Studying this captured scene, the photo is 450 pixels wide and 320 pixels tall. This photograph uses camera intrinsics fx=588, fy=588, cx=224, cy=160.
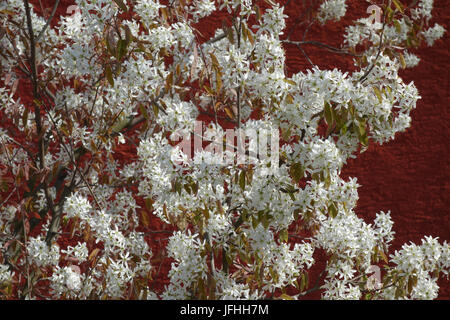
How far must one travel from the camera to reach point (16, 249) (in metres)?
2.73

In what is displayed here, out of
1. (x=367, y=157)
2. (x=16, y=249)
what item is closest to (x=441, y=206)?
(x=367, y=157)

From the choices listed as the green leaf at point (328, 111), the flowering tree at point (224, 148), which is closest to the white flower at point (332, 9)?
the flowering tree at point (224, 148)

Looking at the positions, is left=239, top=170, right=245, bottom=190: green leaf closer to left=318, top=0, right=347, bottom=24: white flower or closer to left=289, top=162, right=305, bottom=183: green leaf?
left=289, top=162, right=305, bottom=183: green leaf

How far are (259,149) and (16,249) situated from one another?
1328 millimetres

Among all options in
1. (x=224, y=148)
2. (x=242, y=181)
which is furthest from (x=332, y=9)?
(x=242, y=181)

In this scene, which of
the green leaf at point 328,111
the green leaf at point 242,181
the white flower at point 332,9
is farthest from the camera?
the white flower at point 332,9

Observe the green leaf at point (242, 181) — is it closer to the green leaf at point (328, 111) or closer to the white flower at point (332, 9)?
the green leaf at point (328, 111)

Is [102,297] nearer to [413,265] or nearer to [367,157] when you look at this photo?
[413,265]

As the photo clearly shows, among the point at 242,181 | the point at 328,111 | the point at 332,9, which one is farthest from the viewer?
the point at 332,9

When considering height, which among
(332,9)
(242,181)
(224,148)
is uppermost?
(332,9)

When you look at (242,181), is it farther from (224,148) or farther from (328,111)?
(328,111)

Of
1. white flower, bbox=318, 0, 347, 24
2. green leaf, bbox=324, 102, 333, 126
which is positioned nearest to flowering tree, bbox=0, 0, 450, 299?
green leaf, bbox=324, 102, 333, 126

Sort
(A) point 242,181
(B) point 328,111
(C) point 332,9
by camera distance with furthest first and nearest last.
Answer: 1. (C) point 332,9
2. (A) point 242,181
3. (B) point 328,111

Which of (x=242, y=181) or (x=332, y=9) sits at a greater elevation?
(x=332, y=9)
